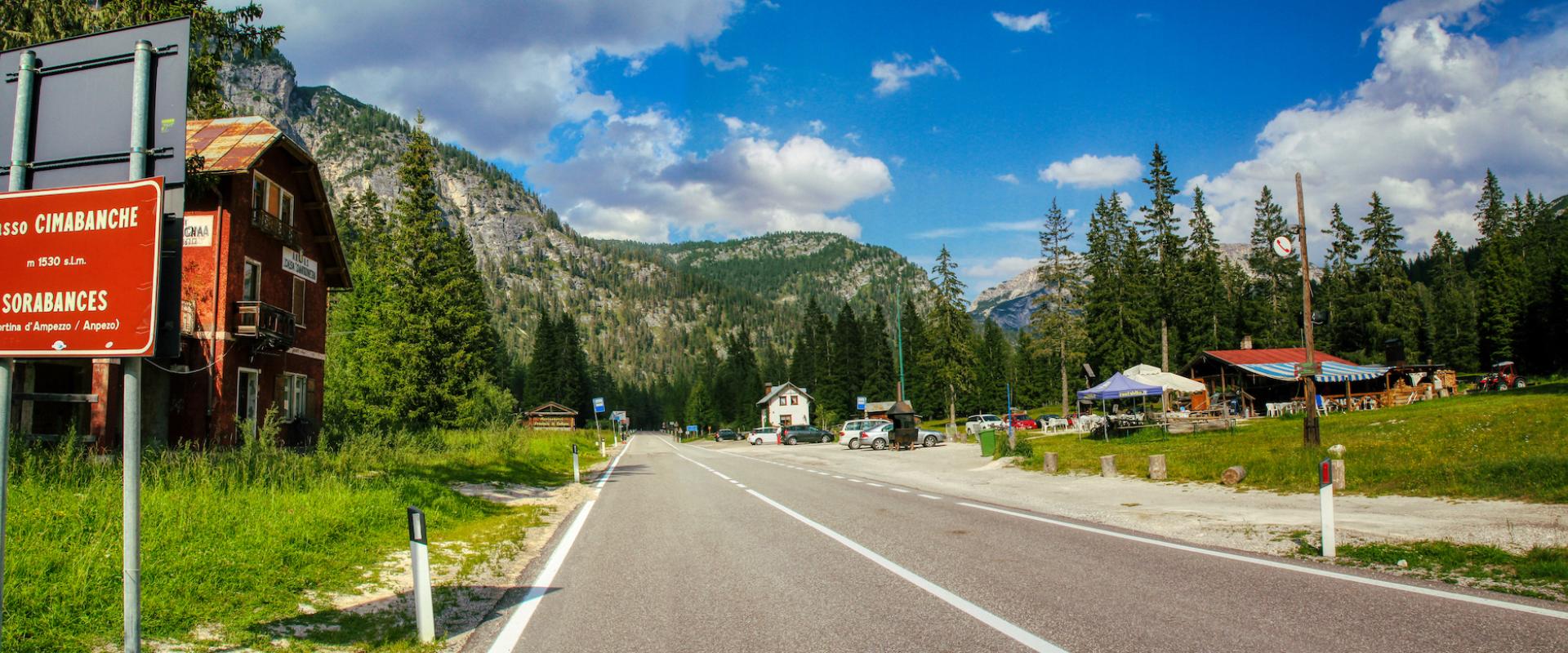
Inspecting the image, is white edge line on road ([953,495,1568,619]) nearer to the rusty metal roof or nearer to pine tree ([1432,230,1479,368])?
the rusty metal roof

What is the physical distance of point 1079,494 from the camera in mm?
15742

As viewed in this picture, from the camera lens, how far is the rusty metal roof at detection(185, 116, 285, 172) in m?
21.7

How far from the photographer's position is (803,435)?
6019cm

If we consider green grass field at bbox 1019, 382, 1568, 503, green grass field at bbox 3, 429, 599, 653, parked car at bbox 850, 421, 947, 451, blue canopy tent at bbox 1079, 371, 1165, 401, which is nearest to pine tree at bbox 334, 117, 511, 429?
parked car at bbox 850, 421, 947, 451

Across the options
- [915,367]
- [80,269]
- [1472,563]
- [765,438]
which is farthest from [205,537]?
[915,367]

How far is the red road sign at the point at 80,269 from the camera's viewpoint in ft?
12.8

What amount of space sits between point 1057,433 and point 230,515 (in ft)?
141

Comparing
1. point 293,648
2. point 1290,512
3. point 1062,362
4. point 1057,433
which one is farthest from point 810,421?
point 293,648

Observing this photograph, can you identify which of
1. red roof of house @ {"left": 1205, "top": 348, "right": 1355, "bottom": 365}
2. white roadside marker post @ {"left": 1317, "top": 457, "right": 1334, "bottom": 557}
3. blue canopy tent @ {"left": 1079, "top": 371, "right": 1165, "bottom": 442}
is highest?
red roof of house @ {"left": 1205, "top": 348, "right": 1355, "bottom": 365}

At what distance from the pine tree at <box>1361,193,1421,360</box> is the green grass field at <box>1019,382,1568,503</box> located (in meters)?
43.4

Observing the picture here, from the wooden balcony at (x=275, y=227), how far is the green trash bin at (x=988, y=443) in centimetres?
2522

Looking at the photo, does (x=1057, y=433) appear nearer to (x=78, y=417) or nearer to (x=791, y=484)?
(x=791, y=484)

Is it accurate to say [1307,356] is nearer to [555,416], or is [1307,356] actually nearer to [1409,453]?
[1409,453]

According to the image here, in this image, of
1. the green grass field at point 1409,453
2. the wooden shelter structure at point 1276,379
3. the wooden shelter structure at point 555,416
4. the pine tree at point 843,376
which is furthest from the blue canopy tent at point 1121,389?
the wooden shelter structure at point 555,416
